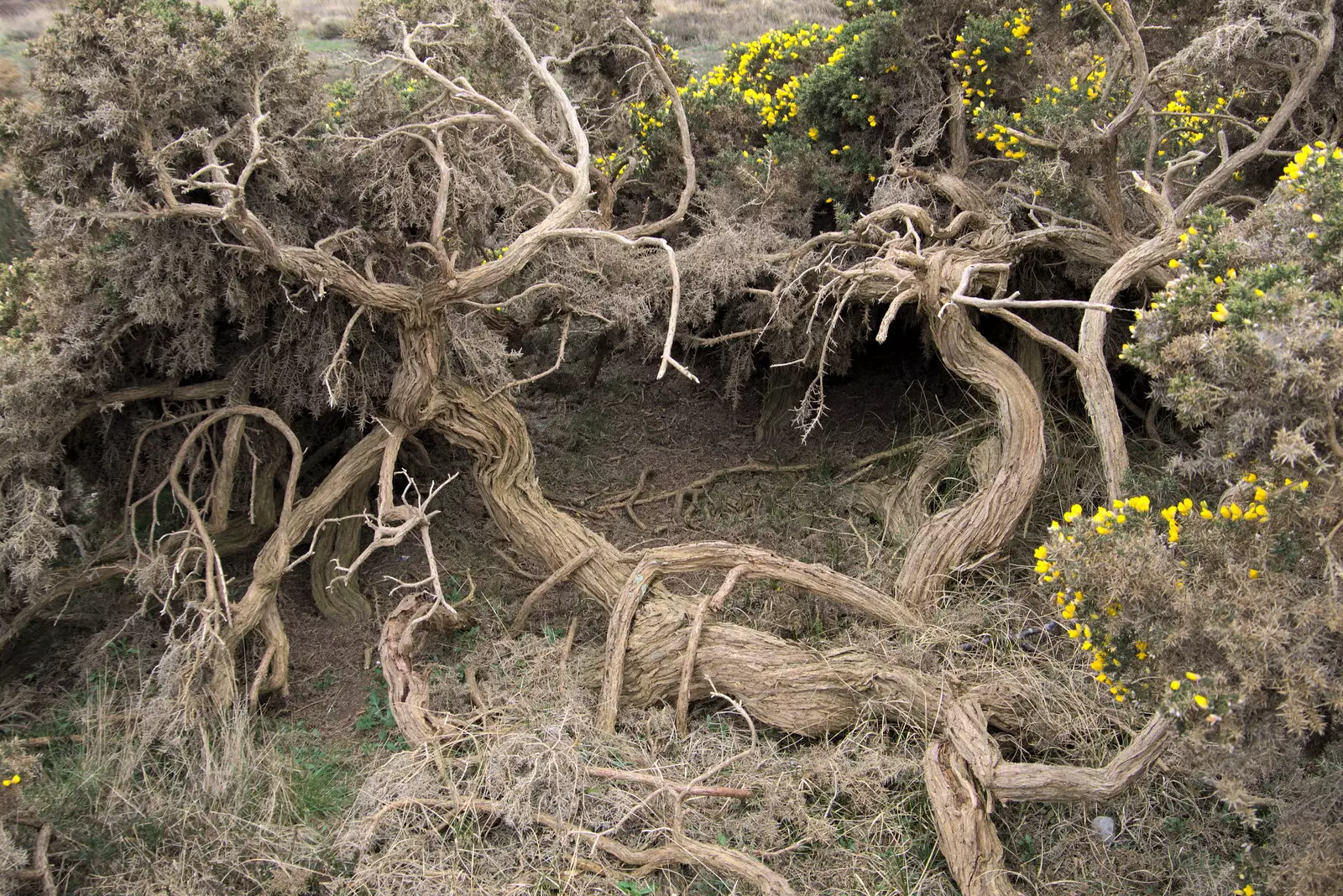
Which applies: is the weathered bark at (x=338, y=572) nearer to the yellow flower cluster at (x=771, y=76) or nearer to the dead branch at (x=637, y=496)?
the dead branch at (x=637, y=496)

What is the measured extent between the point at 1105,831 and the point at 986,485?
178cm

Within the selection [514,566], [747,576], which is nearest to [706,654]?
[747,576]

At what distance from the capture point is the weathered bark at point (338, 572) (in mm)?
5406

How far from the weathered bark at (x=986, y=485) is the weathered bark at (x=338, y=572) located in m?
3.01

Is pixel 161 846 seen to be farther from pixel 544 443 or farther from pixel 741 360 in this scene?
pixel 741 360

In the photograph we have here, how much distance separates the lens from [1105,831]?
380 centimetres

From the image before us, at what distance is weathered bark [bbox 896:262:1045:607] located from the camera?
A: 483cm

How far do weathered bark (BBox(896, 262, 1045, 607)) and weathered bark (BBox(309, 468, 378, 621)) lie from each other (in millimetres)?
3010

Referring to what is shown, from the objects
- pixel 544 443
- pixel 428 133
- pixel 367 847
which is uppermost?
pixel 428 133

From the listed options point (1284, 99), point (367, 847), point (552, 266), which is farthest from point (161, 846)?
point (1284, 99)

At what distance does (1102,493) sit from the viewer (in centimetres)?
530

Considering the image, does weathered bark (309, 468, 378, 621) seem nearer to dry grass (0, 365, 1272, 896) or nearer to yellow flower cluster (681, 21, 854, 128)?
dry grass (0, 365, 1272, 896)

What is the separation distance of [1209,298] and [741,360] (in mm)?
3711

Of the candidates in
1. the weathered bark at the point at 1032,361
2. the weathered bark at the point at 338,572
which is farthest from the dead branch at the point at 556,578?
the weathered bark at the point at 1032,361
